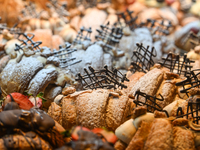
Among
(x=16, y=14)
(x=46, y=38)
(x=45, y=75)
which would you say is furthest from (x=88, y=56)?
Answer: (x=16, y=14)

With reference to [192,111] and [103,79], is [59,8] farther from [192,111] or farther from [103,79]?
[192,111]

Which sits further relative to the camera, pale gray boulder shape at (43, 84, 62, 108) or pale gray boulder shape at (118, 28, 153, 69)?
pale gray boulder shape at (118, 28, 153, 69)

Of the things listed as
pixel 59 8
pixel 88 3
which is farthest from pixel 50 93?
pixel 88 3

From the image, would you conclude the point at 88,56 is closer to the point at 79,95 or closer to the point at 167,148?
the point at 79,95

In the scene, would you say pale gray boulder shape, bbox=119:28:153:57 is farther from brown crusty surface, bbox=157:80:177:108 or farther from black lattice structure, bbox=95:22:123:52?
brown crusty surface, bbox=157:80:177:108

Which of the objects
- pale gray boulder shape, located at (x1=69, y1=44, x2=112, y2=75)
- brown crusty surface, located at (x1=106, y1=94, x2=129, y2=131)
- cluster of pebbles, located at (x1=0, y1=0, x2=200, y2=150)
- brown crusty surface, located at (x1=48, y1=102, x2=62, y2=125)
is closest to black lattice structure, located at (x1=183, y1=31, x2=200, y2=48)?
cluster of pebbles, located at (x1=0, y1=0, x2=200, y2=150)

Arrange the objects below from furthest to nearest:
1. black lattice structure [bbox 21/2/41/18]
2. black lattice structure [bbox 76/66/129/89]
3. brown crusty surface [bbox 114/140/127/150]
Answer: black lattice structure [bbox 21/2/41/18], black lattice structure [bbox 76/66/129/89], brown crusty surface [bbox 114/140/127/150]
